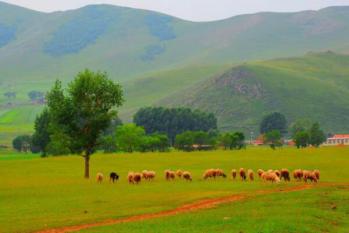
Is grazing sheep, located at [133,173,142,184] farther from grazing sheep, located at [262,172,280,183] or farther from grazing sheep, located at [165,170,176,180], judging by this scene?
grazing sheep, located at [262,172,280,183]

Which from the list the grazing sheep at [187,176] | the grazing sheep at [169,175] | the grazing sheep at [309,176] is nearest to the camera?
the grazing sheep at [309,176]

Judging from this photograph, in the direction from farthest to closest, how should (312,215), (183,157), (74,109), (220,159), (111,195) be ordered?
(183,157), (220,159), (74,109), (111,195), (312,215)

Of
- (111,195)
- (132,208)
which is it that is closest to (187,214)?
(132,208)

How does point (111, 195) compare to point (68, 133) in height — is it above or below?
below

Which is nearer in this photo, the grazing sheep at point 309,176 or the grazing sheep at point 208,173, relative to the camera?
the grazing sheep at point 309,176

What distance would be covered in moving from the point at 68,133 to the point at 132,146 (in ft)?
276

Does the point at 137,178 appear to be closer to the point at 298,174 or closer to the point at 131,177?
the point at 131,177

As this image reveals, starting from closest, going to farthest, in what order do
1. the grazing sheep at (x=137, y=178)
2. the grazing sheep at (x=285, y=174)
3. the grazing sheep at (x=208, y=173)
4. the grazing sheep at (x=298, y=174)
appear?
the grazing sheep at (x=285, y=174) → the grazing sheep at (x=137, y=178) → the grazing sheep at (x=298, y=174) → the grazing sheep at (x=208, y=173)

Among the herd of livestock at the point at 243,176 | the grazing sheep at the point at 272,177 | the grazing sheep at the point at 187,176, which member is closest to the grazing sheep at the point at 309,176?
the herd of livestock at the point at 243,176

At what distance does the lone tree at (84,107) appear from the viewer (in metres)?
Result: 73.2

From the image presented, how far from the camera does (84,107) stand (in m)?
73.4

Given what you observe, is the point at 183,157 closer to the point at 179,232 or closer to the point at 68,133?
the point at 68,133

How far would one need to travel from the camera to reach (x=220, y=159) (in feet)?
332

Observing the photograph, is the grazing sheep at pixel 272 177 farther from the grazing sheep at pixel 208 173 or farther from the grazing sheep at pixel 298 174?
the grazing sheep at pixel 208 173
